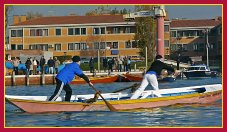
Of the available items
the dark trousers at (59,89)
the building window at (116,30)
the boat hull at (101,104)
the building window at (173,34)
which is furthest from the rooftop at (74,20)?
the dark trousers at (59,89)

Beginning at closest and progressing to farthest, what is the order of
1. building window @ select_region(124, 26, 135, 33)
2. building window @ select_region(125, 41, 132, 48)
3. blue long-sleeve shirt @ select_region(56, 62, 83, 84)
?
blue long-sleeve shirt @ select_region(56, 62, 83, 84), building window @ select_region(124, 26, 135, 33), building window @ select_region(125, 41, 132, 48)

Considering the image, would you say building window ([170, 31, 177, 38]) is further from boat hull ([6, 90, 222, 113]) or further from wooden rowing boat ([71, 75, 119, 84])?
boat hull ([6, 90, 222, 113])

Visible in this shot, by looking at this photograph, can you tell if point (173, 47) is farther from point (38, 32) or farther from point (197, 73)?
point (197, 73)

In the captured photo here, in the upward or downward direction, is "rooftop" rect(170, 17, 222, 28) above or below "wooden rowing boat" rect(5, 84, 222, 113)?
above

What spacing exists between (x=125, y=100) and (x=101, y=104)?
83 cm

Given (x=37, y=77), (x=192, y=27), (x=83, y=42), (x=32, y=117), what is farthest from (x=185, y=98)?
(x=192, y=27)

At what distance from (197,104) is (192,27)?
7578cm

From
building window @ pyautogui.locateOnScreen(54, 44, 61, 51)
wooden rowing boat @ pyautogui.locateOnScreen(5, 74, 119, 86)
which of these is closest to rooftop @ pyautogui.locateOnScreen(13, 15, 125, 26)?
building window @ pyautogui.locateOnScreen(54, 44, 61, 51)

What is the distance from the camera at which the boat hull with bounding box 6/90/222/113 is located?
20.5 meters

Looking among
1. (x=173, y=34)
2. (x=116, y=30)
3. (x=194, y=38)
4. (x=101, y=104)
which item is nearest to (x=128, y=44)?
(x=116, y=30)

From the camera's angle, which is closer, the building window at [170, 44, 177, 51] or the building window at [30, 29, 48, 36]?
the building window at [30, 29, 48, 36]

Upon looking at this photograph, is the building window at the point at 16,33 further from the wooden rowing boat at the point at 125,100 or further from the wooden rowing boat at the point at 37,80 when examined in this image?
the wooden rowing boat at the point at 125,100

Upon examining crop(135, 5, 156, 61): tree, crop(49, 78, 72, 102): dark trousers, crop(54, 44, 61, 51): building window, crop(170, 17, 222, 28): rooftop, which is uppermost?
crop(170, 17, 222, 28): rooftop

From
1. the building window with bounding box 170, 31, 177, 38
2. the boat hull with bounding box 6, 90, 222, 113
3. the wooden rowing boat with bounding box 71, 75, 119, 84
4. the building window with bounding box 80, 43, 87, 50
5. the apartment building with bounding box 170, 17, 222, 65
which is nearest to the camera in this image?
the boat hull with bounding box 6, 90, 222, 113
